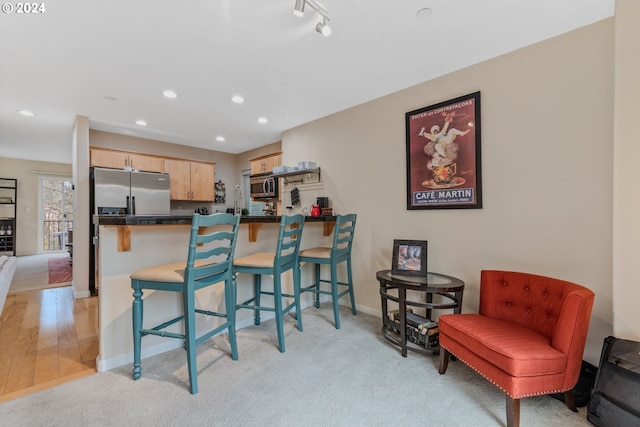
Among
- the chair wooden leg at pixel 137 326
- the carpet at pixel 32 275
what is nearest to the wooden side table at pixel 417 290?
the chair wooden leg at pixel 137 326

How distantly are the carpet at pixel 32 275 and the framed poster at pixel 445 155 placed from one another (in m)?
5.66

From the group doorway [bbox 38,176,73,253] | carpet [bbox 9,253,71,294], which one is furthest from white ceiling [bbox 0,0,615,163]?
doorway [bbox 38,176,73,253]

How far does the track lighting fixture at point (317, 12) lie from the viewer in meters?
1.62

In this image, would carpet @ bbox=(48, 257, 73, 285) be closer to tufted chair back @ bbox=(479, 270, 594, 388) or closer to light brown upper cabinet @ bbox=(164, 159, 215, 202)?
light brown upper cabinet @ bbox=(164, 159, 215, 202)

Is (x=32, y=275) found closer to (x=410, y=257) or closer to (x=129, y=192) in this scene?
(x=129, y=192)

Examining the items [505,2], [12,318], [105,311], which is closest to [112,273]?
[105,311]

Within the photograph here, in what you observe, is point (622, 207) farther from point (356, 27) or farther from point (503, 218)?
point (356, 27)

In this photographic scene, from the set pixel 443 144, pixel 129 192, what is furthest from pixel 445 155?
pixel 129 192

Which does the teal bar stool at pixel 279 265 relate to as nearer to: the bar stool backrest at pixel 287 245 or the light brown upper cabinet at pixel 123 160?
the bar stool backrest at pixel 287 245

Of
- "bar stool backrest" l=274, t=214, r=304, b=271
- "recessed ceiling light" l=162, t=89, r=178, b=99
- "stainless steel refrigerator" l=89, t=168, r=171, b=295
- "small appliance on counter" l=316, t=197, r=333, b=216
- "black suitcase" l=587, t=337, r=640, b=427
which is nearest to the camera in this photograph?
"black suitcase" l=587, t=337, r=640, b=427

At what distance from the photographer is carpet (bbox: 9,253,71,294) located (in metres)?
4.32

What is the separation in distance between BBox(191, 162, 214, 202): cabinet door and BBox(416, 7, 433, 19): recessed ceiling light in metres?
4.56

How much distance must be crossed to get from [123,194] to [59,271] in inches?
120

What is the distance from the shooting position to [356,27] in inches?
76.8
